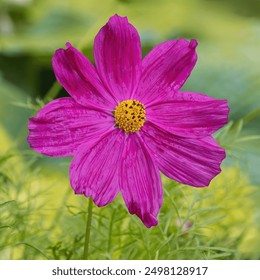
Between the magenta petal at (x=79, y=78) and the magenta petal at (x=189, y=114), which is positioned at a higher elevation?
the magenta petal at (x=79, y=78)

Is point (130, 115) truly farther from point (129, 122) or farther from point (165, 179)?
point (165, 179)

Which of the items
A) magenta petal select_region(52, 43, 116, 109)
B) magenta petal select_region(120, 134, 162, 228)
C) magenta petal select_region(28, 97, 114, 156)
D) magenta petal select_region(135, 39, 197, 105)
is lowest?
magenta petal select_region(120, 134, 162, 228)

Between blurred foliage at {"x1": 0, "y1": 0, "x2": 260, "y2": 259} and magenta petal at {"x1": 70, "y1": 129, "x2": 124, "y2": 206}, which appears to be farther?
blurred foliage at {"x1": 0, "y1": 0, "x2": 260, "y2": 259}

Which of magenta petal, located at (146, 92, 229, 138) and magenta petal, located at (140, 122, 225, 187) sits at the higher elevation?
magenta petal, located at (146, 92, 229, 138)

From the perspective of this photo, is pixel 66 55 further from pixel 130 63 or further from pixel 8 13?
pixel 8 13

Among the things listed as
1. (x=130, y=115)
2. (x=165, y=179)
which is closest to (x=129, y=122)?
(x=130, y=115)

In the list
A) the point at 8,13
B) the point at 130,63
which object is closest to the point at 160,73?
the point at 130,63

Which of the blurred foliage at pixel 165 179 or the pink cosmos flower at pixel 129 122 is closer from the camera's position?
the pink cosmos flower at pixel 129 122
